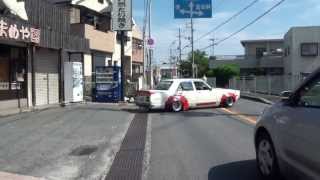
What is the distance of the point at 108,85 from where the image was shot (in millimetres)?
31031

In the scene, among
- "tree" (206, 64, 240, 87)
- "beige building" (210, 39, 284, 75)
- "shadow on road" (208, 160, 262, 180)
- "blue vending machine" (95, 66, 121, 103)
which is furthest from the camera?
"beige building" (210, 39, 284, 75)

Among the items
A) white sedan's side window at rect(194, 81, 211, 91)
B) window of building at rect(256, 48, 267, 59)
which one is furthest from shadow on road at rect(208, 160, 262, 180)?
window of building at rect(256, 48, 267, 59)

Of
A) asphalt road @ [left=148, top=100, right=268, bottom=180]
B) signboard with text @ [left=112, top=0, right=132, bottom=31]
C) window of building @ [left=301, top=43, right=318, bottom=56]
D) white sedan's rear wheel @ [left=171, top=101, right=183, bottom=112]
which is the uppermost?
signboard with text @ [left=112, top=0, right=132, bottom=31]

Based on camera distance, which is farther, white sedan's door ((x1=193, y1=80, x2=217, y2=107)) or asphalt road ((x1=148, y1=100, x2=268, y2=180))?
white sedan's door ((x1=193, y1=80, x2=217, y2=107))

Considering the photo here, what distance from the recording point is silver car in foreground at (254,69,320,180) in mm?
6773

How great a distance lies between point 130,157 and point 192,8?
27.0 meters

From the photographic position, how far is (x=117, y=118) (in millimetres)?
20281

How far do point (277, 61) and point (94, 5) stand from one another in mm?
39001

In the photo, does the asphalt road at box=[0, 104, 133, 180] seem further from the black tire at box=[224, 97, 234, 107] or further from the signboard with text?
the signboard with text

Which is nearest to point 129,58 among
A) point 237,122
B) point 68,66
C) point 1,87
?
point 68,66

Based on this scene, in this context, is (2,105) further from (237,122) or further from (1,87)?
(237,122)

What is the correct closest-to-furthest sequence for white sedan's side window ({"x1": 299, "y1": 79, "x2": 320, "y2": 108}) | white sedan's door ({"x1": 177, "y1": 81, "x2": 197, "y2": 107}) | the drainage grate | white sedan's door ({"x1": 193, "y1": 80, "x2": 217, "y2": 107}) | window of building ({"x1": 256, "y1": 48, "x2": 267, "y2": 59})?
white sedan's side window ({"x1": 299, "y1": 79, "x2": 320, "y2": 108}) → the drainage grate → white sedan's door ({"x1": 177, "y1": 81, "x2": 197, "y2": 107}) → white sedan's door ({"x1": 193, "y1": 80, "x2": 217, "y2": 107}) → window of building ({"x1": 256, "y1": 48, "x2": 267, "y2": 59})

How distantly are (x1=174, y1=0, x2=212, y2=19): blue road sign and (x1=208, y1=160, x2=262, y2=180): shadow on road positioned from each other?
2792 cm

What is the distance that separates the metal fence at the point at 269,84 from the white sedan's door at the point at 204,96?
211 inches
